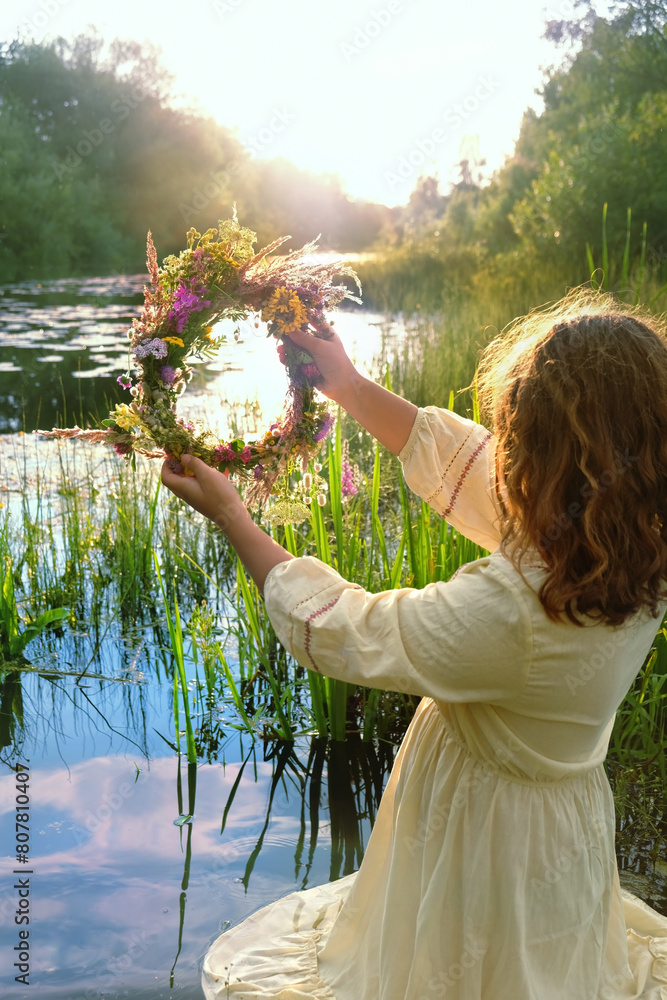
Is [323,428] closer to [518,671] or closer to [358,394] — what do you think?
[358,394]

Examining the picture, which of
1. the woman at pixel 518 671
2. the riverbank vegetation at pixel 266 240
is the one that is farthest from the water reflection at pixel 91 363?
the woman at pixel 518 671

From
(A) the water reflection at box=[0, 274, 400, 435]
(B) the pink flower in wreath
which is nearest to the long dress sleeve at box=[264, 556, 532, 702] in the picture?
(B) the pink flower in wreath

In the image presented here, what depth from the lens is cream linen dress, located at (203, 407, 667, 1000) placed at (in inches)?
47.2

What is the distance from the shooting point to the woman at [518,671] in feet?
3.89

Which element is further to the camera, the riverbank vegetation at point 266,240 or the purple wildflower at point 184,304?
the riverbank vegetation at point 266,240

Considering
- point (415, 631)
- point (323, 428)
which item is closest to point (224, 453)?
point (323, 428)

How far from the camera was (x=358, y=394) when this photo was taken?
1.81 m

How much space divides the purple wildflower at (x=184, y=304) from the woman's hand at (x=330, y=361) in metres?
0.20

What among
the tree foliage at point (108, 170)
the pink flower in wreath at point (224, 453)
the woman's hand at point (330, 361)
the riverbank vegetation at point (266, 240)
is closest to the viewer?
the pink flower in wreath at point (224, 453)

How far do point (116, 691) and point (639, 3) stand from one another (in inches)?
898

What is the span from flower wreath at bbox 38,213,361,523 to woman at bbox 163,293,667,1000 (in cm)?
10

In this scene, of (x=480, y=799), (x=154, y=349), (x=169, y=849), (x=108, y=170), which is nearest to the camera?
(x=480, y=799)

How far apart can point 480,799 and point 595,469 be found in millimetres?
602

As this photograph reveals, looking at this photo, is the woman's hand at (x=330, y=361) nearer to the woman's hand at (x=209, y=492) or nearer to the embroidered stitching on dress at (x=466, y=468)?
the embroidered stitching on dress at (x=466, y=468)
